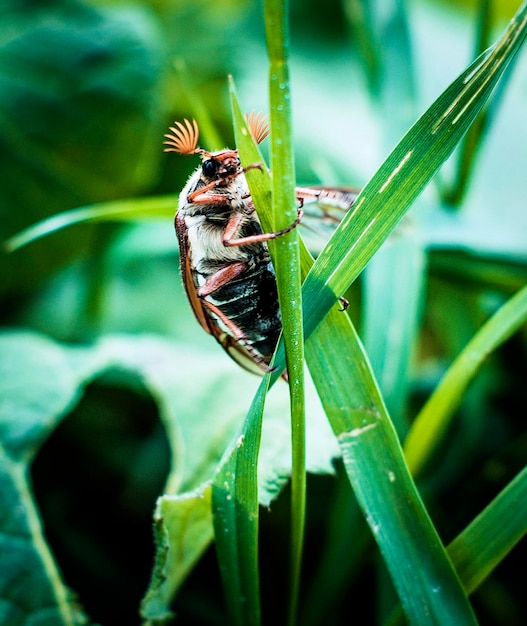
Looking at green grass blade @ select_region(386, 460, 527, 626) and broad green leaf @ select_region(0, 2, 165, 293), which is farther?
broad green leaf @ select_region(0, 2, 165, 293)

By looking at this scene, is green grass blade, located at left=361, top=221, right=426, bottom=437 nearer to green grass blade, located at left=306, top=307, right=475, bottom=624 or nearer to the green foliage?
the green foliage

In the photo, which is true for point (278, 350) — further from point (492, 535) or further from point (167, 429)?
point (167, 429)

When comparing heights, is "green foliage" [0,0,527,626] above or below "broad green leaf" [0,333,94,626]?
above

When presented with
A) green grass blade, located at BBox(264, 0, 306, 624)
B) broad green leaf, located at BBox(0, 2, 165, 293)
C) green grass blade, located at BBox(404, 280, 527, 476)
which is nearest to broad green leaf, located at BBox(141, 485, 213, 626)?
green grass blade, located at BBox(264, 0, 306, 624)

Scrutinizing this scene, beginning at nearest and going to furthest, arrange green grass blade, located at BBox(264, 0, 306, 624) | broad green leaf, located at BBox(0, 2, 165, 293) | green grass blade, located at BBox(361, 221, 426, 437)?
green grass blade, located at BBox(264, 0, 306, 624), green grass blade, located at BBox(361, 221, 426, 437), broad green leaf, located at BBox(0, 2, 165, 293)

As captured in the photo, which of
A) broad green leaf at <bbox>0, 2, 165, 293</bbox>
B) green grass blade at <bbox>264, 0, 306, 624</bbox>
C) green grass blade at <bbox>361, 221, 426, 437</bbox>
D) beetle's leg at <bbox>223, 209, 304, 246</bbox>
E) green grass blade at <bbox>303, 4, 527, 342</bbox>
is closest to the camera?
green grass blade at <bbox>264, 0, 306, 624</bbox>
